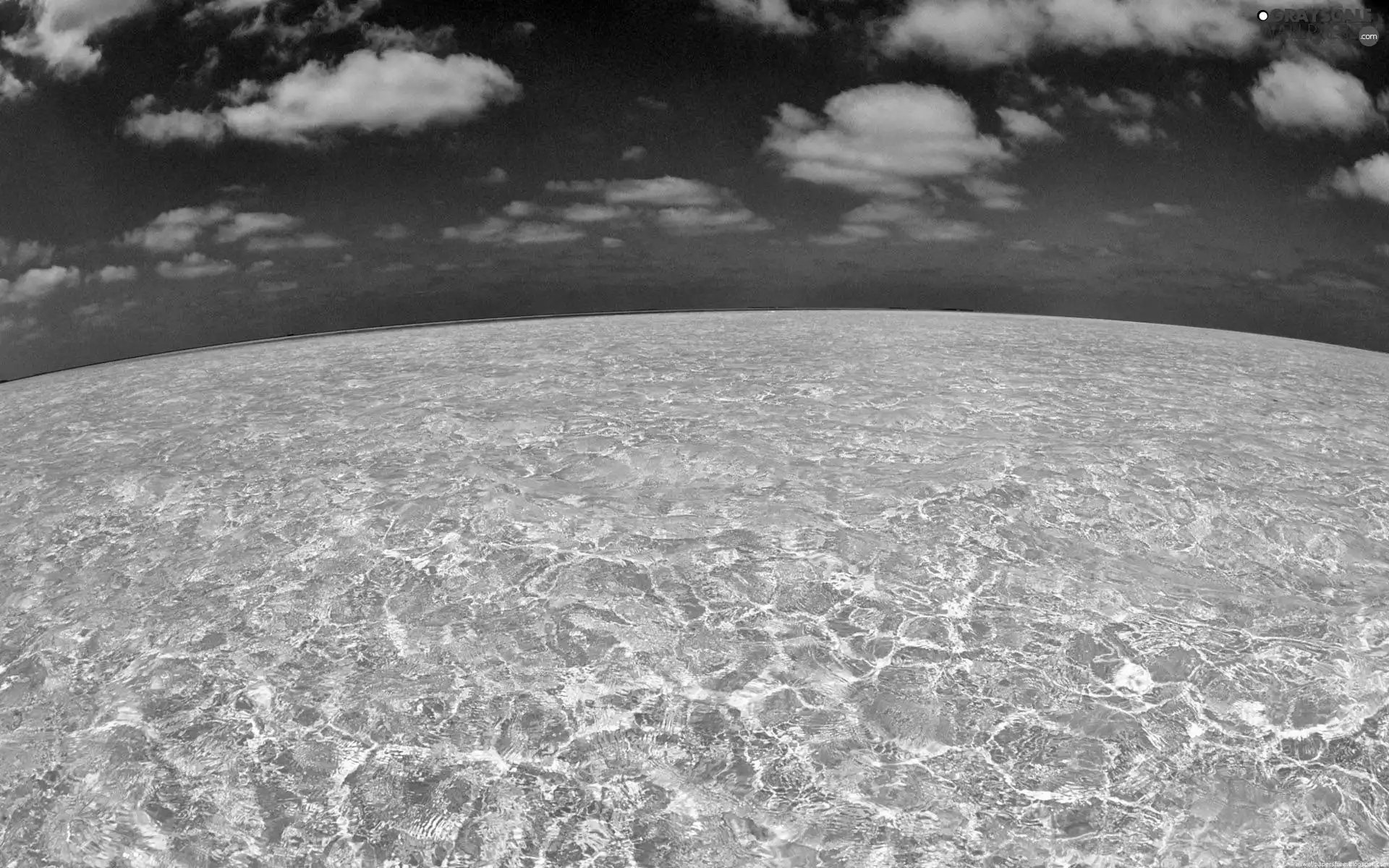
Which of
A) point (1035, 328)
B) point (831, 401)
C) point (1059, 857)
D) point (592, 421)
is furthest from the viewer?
point (1035, 328)

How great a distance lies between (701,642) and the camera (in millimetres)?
7945

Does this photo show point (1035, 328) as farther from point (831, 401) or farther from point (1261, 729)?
point (1261, 729)

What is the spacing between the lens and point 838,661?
766cm

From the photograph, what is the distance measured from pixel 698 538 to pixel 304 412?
11757 millimetres

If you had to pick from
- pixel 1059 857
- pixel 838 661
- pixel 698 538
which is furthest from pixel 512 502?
pixel 1059 857

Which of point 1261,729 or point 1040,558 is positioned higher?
point 1040,558

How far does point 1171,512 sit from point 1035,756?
21.4 feet

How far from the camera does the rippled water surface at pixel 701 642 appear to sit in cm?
598

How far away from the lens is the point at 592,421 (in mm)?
15797

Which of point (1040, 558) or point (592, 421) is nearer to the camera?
point (1040, 558)

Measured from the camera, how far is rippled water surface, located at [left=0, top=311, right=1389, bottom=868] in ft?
19.6

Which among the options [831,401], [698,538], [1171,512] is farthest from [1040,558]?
[831,401]

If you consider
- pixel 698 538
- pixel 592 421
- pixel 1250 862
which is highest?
pixel 592 421

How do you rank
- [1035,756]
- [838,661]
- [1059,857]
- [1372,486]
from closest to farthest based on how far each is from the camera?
[1059,857] < [1035,756] < [838,661] < [1372,486]
